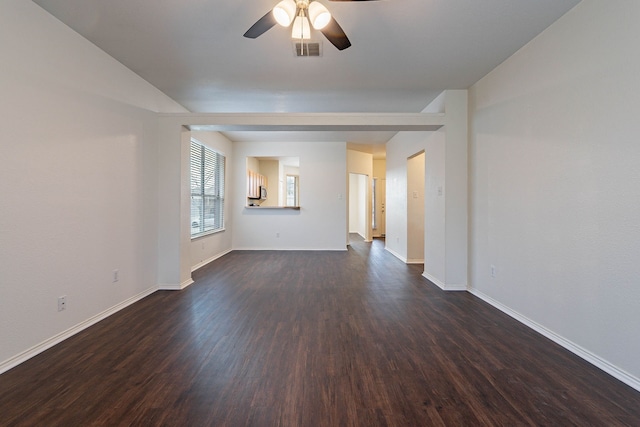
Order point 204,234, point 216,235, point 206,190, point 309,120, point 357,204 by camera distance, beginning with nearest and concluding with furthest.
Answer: point 309,120 < point 204,234 < point 206,190 < point 216,235 < point 357,204

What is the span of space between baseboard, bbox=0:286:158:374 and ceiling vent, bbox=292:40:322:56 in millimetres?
3120

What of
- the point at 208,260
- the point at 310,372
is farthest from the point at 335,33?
the point at 208,260

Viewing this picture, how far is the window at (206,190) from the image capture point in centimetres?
481

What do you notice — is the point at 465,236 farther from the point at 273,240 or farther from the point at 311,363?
the point at 273,240

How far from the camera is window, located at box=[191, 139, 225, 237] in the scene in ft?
15.8

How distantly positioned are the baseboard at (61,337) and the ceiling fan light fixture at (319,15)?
10.1 feet

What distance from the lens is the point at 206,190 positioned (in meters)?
5.33

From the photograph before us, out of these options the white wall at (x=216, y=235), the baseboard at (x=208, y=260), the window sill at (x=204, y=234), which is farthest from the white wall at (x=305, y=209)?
the window sill at (x=204, y=234)

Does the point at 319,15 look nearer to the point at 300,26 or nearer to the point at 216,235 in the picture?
the point at 300,26

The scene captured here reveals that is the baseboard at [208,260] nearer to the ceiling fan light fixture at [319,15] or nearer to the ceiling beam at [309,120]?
the ceiling beam at [309,120]

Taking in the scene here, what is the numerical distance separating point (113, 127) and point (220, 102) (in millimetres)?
1677

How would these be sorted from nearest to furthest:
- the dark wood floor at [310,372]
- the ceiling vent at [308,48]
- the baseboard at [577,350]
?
the dark wood floor at [310,372]
the baseboard at [577,350]
the ceiling vent at [308,48]

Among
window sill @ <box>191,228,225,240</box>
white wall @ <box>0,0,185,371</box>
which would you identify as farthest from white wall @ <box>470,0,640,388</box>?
window sill @ <box>191,228,225,240</box>

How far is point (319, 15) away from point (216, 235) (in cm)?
483
